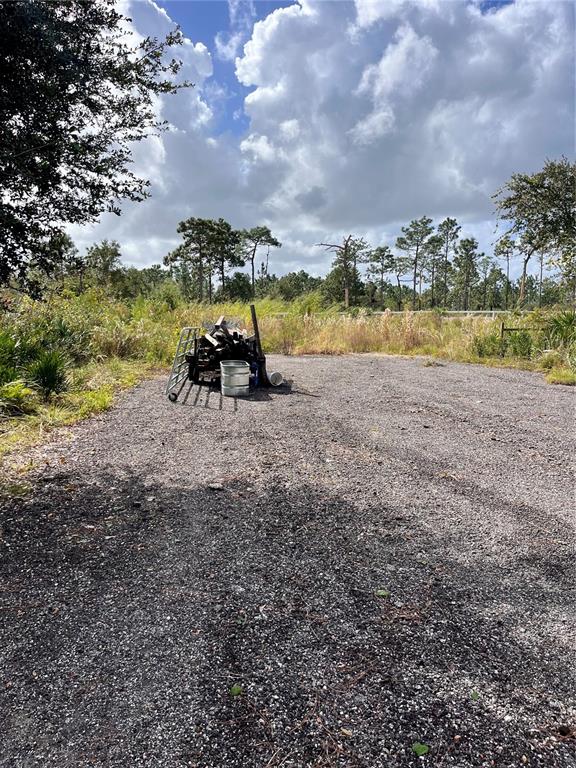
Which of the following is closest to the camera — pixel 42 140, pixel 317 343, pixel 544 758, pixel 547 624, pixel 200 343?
pixel 544 758

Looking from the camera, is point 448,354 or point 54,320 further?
point 448,354

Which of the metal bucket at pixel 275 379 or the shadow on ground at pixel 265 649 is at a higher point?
the metal bucket at pixel 275 379

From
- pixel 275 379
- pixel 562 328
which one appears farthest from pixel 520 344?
pixel 275 379

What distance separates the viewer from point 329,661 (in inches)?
67.8

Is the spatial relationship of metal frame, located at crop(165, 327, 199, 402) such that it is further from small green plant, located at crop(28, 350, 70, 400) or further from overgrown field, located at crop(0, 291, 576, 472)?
small green plant, located at crop(28, 350, 70, 400)

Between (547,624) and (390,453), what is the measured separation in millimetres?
2320

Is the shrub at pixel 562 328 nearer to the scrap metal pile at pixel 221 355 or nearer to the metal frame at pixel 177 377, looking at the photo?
the scrap metal pile at pixel 221 355

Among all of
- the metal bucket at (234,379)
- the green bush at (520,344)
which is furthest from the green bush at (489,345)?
the metal bucket at (234,379)

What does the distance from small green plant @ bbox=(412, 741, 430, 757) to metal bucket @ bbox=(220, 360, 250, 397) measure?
5.63 m

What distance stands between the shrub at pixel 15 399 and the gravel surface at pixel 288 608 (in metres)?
1.13

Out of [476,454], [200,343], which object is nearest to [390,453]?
[476,454]

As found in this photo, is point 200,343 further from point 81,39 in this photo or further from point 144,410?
point 81,39

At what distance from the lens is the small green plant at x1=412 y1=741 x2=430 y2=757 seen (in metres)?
1.36

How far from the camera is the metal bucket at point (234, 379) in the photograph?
22.2 feet
